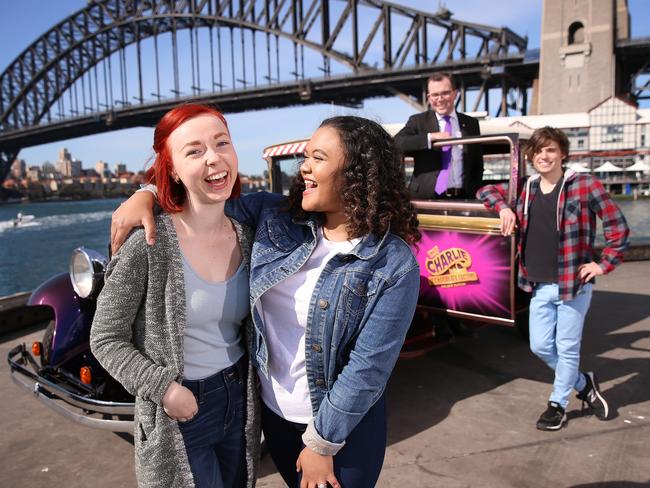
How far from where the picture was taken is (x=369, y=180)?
1491mm

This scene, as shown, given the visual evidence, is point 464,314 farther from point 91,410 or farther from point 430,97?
point 91,410

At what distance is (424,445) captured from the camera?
2.96 meters

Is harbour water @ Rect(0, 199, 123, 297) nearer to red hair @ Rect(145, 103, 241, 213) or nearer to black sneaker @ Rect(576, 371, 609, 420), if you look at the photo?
black sneaker @ Rect(576, 371, 609, 420)

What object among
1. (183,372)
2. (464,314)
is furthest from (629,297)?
(183,372)

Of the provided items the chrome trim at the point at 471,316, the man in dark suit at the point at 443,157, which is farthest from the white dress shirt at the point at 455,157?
the chrome trim at the point at 471,316

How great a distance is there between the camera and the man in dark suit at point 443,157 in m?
3.79

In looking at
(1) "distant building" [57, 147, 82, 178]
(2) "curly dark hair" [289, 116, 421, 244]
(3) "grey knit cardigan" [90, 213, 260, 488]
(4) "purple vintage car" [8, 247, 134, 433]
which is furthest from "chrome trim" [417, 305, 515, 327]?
(1) "distant building" [57, 147, 82, 178]

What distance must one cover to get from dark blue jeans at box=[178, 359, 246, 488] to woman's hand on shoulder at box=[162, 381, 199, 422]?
0.22 feet

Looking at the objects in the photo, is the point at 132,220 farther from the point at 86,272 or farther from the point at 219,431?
the point at 86,272

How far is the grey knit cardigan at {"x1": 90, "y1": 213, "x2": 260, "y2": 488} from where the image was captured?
4.49 feet

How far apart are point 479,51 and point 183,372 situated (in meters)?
57.5

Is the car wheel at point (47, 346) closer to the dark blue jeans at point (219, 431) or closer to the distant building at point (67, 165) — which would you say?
the dark blue jeans at point (219, 431)

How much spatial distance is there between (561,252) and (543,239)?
0.40 feet

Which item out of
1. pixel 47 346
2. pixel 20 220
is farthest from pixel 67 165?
pixel 47 346
